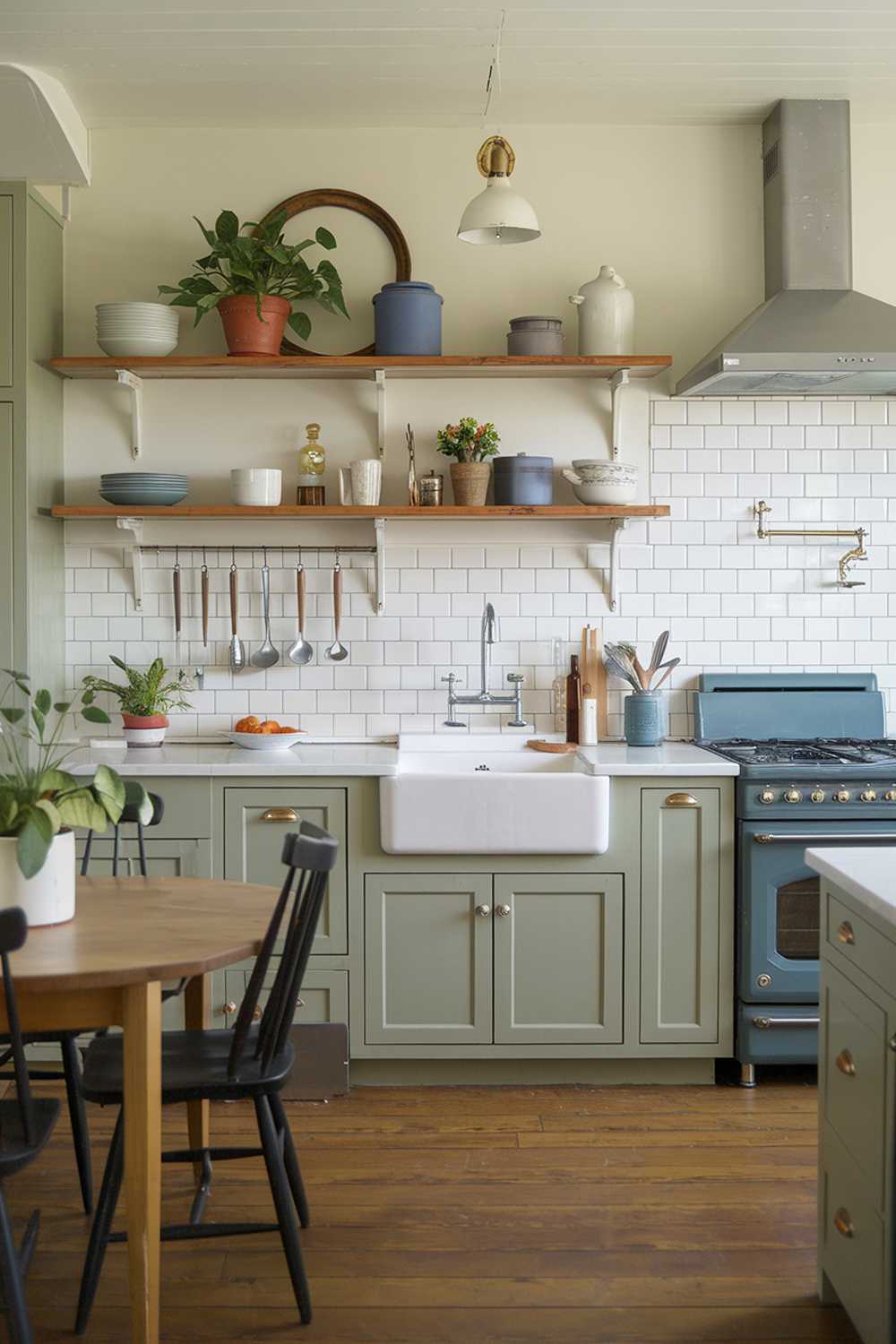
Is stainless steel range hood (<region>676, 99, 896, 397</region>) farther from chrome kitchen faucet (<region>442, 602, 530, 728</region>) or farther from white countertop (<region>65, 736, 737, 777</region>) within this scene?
white countertop (<region>65, 736, 737, 777</region>)

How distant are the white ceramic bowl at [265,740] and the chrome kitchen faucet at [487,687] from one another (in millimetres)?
575

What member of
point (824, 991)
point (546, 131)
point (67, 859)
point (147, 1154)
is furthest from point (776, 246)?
point (147, 1154)

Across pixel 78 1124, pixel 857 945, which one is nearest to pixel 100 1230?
pixel 78 1124

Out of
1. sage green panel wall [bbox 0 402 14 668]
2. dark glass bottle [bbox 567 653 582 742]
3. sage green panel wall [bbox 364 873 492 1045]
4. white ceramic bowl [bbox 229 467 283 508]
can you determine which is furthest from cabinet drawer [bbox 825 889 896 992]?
sage green panel wall [bbox 0 402 14 668]

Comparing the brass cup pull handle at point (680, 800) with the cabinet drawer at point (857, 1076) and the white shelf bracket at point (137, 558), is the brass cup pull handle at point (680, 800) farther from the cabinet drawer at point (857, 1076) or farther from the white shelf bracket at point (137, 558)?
the white shelf bracket at point (137, 558)

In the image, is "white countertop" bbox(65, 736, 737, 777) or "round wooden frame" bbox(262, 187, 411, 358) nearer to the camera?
"white countertop" bbox(65, 736, 737, 777)

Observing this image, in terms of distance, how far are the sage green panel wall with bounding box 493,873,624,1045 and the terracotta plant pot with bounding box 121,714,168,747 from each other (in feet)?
4.26

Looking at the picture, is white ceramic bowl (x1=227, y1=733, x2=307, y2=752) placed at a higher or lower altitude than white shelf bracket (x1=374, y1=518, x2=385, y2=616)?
lower

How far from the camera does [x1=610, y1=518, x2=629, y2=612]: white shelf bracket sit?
4.55 meters

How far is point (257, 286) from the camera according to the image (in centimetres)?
428

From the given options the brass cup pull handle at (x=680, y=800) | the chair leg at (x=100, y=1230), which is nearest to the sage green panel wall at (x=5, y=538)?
the chair leg at (x=100, y=1230)

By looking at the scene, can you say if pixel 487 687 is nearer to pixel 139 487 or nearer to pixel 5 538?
pixel 139 487

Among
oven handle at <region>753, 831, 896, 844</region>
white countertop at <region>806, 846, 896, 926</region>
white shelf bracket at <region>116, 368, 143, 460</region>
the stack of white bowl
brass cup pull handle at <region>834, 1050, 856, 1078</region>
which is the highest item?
A: the stack of white bowl

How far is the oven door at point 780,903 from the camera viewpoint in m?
3.96
